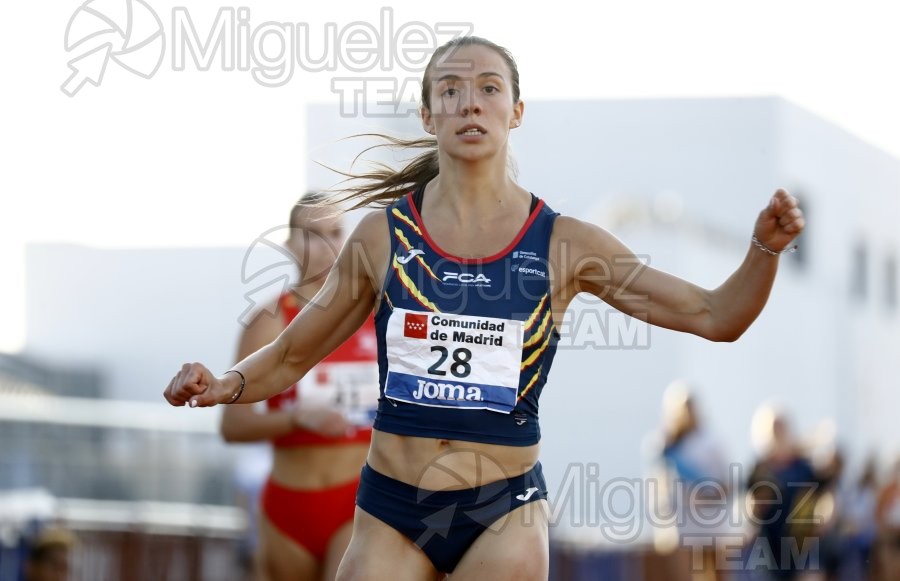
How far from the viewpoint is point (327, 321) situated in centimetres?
484

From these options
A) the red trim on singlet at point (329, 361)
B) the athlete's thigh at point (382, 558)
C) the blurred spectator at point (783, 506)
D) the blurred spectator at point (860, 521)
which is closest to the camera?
the athlete's thigh at point (382, 558)

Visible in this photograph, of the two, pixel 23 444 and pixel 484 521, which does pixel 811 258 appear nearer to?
pixel 23 444

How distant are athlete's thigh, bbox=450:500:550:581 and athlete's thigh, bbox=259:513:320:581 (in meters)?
2.32

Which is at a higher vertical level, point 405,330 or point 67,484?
point 405,330

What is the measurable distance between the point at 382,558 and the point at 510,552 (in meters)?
0.40

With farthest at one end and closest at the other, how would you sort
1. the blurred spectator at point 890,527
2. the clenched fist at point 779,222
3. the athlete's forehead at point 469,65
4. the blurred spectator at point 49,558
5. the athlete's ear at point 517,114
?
the blurred spectator at point 890,527
the blurred spectator at point 49,558
the athlete's ear at point 517,114
the athlete's forehead at point 469,65
the clenched fist at point 779,222

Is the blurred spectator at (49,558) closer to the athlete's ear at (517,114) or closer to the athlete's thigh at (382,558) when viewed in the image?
the athlete's thigh at (382,558)

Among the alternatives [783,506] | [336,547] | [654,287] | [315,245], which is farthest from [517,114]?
[783,506]

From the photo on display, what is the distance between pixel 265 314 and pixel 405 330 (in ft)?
8.27

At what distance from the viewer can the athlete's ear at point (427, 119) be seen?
4.85 m

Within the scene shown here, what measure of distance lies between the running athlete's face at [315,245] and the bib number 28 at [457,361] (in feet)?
8.21

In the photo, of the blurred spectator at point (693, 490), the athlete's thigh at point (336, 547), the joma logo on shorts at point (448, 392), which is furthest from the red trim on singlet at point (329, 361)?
the blurred spectator at point (693, 490)

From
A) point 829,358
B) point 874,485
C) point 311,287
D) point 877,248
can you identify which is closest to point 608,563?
point 874,485

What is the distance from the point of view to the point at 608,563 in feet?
44.3
